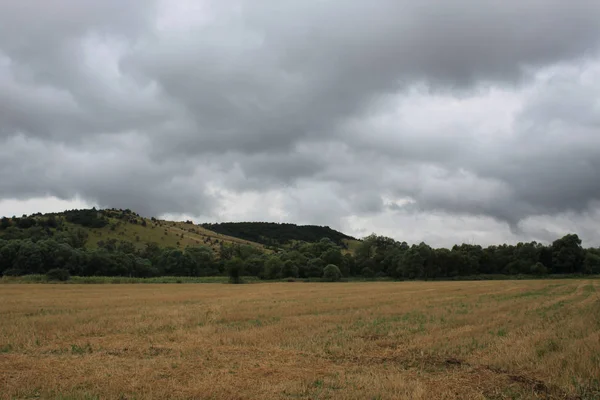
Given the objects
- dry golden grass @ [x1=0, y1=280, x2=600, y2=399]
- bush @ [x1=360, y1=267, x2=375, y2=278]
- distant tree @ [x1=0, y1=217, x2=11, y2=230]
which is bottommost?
bush @ [x1=360, y1=267, x2=375, y2=278]

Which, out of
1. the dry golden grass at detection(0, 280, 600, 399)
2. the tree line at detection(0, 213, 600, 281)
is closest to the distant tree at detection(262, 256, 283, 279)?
the tree line at detection(0, 213, 600, 281)

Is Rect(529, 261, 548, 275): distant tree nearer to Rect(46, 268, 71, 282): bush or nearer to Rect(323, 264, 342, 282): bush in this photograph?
Rect(323, 264, 342, 282): bush

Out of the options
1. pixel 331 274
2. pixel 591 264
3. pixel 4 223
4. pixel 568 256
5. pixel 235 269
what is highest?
pixel 4 223

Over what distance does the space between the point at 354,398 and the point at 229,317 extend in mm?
17578

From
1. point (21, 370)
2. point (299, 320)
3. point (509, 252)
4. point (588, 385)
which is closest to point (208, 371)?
point (21, 370)

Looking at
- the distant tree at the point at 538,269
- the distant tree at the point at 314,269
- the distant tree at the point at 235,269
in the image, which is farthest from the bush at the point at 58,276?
the distant tree at the point at 538,269

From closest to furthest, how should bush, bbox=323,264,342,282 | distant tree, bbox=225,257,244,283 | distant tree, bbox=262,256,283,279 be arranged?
distant tree, bbox=225,257,244,283, bush, bbox=323,264,342,282, distant tree, bbox=262,256,283,279

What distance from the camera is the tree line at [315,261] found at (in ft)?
364

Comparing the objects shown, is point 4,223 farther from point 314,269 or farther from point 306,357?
point 306,357

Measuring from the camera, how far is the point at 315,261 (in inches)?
5182

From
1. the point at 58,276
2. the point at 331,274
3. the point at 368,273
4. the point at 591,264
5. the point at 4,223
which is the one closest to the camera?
the point at 58,276

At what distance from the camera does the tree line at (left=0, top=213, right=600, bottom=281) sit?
364 ft

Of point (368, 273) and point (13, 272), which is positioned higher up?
point (13, 272)

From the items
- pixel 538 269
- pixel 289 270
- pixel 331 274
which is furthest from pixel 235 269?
pixel 538 269
